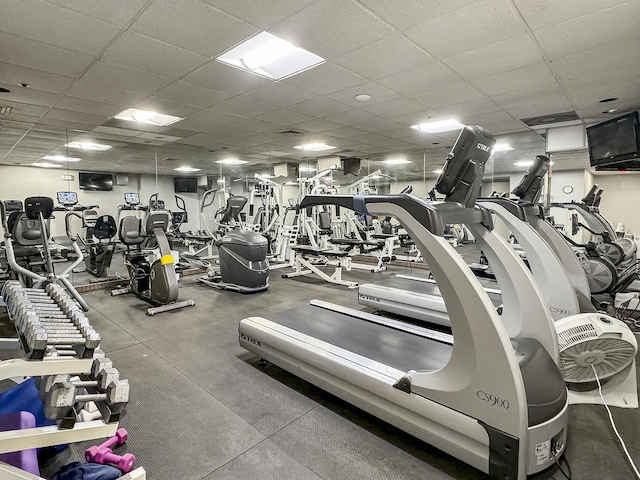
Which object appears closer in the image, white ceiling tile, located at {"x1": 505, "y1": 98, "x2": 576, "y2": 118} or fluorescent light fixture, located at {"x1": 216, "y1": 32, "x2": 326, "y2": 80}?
fluorescent light fixture, located at {"x1": 216, "y1": 32, "x2": 326, "y2": 80}

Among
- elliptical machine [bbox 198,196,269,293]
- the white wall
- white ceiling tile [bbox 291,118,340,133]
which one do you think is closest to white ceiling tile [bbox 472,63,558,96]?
white ceiling tile [bbox 291,118,340,133]

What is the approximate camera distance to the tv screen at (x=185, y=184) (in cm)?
720

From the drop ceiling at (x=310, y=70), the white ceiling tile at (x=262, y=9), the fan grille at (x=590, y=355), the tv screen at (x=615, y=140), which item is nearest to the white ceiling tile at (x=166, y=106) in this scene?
the drop ceiling at (x=310, y=70)

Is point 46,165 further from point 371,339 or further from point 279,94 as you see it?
point 371,339

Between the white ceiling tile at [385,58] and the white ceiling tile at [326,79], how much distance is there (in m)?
0.11

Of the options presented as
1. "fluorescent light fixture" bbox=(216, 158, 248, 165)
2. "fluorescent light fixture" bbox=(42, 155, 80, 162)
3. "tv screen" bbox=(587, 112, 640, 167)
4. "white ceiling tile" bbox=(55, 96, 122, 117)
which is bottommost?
"fluorescent light fixture" bbox=(42, 155, 80, 162)

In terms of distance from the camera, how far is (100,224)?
578 centimetres

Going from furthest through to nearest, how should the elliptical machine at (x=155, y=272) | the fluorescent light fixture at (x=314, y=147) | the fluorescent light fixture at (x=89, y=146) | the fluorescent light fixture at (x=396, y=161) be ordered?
the fluorescent light fixture at (x=396, y=161)
the fluorescent light fixture at (x=314, y=147)
the fluorescent light fixture at (x=89, y=146)
the elliptical machine at (x=155, y=272)

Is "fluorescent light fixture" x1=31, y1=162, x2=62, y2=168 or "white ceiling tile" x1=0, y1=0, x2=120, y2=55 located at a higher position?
"white ceiling tile" x1=0, y1=0, x2=120, y2=55

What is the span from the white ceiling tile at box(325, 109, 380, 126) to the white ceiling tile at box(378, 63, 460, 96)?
950 millimetres

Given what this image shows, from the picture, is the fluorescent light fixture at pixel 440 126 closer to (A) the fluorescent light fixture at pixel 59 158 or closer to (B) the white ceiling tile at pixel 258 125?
(B) the white ceiling tile at pixel 258 125

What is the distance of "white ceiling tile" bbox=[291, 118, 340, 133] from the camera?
5297mm

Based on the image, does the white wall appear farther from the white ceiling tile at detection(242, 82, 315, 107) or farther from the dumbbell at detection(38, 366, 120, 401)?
the dumbbell at detection(38, 366, 120, 401)

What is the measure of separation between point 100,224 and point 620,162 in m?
7.97
